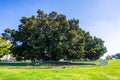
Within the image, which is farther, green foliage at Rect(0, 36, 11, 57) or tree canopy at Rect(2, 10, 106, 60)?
green foliage at Rect(0, 36, 11, 57)

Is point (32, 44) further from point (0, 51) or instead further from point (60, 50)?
point (0, 51)

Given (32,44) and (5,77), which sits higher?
(32,44)

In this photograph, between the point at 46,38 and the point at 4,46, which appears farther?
the point at 4,46

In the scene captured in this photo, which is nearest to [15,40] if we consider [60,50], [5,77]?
[60,50]

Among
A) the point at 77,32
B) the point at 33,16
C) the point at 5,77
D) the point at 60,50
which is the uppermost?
the point at 33,16

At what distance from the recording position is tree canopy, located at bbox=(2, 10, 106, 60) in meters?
54.0

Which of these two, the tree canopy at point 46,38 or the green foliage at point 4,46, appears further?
the green foliage at point 4,46

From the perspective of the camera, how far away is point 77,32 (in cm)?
5812

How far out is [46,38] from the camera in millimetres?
55062

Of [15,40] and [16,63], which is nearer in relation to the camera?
[16,63]

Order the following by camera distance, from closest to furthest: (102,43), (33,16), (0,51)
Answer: (33,16), (0,51), (102,43)

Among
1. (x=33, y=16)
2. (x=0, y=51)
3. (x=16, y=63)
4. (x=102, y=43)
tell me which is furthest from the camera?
(x=102, y=43)

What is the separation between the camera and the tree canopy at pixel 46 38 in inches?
2127

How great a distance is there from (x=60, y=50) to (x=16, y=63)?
11811mm
